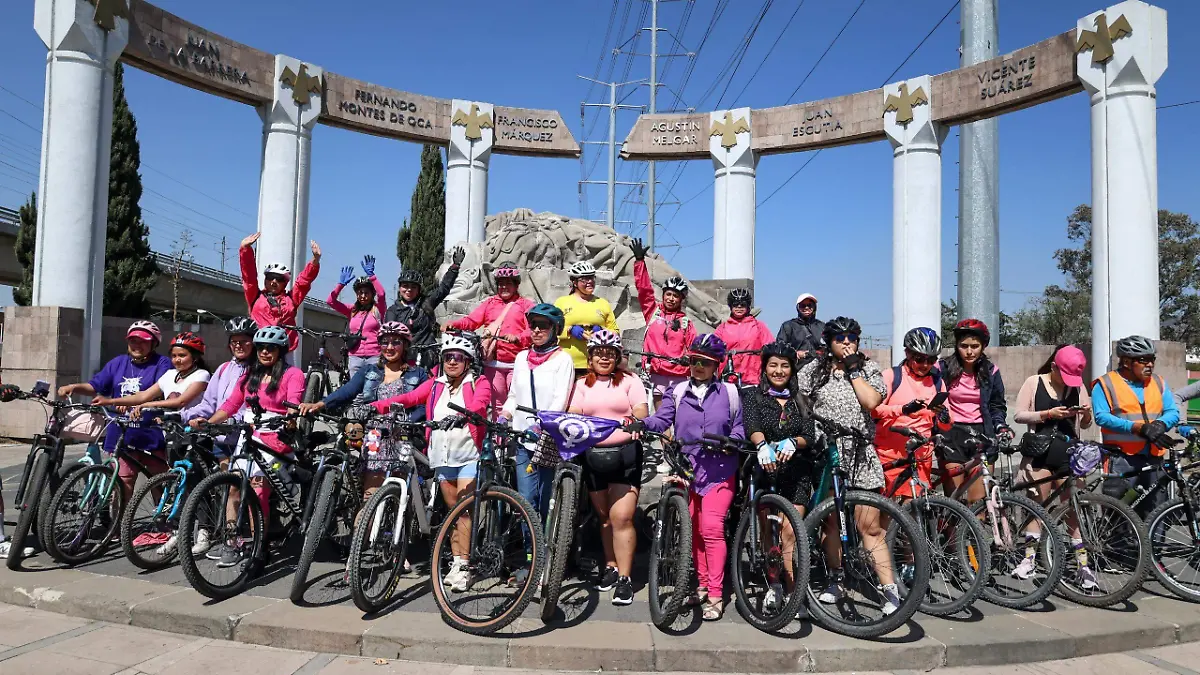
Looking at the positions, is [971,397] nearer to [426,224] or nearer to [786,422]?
[786,422]

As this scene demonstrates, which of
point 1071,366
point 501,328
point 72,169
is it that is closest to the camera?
point 1071,366

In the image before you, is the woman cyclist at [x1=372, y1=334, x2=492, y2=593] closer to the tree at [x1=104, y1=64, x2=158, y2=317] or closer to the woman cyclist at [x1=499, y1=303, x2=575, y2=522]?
the woman cyclist at [x1=499, y1=303, x2=575, y2=522]

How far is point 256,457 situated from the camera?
15.6 feet

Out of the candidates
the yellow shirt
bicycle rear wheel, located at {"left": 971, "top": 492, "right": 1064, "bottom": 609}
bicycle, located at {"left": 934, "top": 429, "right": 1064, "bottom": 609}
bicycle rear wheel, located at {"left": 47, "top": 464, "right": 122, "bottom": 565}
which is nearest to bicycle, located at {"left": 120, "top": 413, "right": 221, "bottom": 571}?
bicycle rear wheel, located at {"left": 47, "top": 464, "right": 122, "bottom": 565}

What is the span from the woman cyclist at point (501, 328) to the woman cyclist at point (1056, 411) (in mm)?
3750

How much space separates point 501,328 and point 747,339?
2.33 metres

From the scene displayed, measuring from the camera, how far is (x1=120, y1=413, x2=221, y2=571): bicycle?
4.82 meters

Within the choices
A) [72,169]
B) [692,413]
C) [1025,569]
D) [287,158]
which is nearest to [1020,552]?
[1025,569]

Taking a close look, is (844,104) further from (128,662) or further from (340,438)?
(128,662)

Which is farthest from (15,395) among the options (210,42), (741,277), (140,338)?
(741,277)

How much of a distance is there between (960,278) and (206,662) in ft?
62.3

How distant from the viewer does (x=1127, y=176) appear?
1229cm

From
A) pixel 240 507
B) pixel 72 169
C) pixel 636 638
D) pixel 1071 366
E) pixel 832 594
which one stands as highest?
pixel 72 169

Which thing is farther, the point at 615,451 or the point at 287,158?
the point at 287,158
